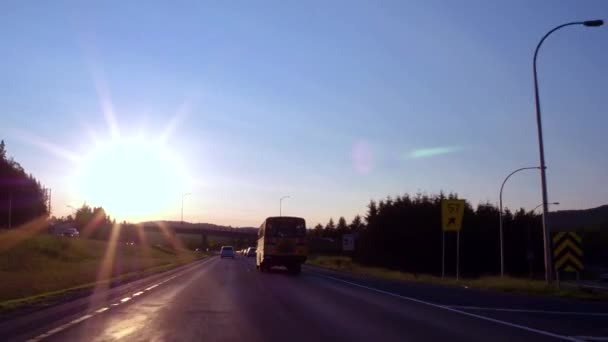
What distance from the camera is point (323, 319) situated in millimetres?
18141

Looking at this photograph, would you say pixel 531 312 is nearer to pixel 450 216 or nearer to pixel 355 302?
pixel 355 302

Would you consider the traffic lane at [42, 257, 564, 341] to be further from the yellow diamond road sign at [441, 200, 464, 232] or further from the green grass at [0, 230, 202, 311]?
the yellow diamond road sign at [441, 200, 464, 232]

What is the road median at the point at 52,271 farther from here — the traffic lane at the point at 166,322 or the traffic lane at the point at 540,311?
the traffic lane at the point at 540,311

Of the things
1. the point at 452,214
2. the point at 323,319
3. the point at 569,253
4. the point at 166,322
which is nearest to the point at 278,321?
the point at 323,319

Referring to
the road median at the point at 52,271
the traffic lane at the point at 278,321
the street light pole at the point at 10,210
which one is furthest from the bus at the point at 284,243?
the street light pole at the point at 10,210

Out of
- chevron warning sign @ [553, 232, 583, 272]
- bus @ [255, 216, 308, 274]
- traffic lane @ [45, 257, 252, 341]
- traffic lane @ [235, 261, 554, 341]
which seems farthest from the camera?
bus @ [255, 216, 308, 274]

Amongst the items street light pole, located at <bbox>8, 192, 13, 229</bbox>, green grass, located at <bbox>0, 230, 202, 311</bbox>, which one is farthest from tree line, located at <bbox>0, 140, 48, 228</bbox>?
green grass, located at <bbox>0, 230, 202, 311</bbox>

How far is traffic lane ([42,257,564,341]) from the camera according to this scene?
14.6m

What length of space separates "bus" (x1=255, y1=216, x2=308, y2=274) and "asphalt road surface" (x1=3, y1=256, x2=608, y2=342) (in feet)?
73.8

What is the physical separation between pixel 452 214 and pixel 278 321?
27114mm

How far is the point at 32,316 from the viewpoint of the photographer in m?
18.2

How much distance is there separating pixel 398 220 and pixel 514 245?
13.9 metres

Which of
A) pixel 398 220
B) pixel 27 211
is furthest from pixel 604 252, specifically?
pixel 27 211

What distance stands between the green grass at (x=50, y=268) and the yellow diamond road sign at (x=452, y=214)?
58.7 feet
